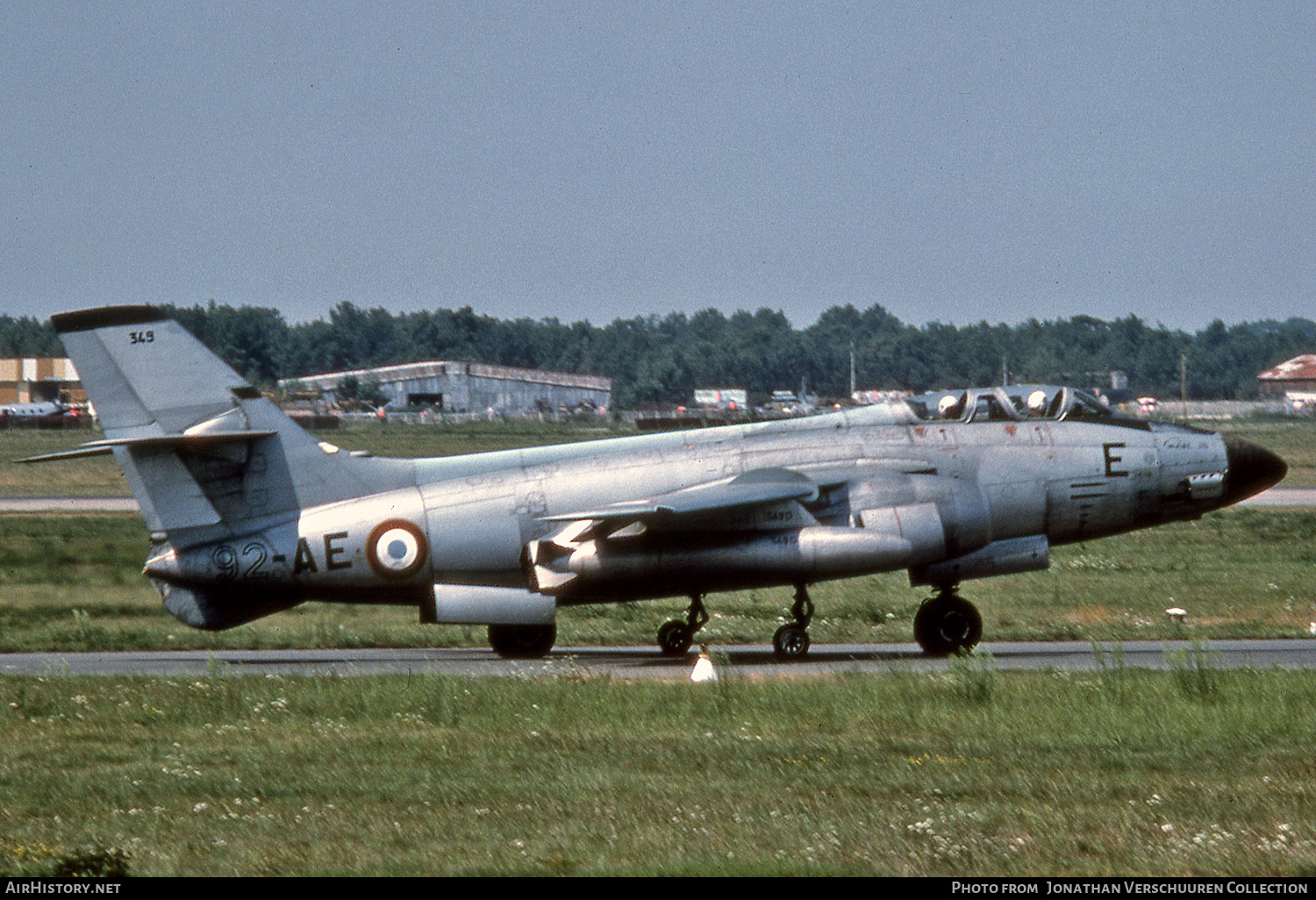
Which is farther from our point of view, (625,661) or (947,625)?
(625,661)

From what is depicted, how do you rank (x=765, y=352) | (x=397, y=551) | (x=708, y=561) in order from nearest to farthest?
(x=708, y=561) < (x=397, y=551) < (x=765, y=352)

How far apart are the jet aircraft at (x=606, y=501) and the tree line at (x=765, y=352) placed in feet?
112

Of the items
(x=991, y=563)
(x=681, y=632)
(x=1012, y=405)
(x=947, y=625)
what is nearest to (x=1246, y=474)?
(x=1012, y=405)

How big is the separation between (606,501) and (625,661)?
2.19 metres

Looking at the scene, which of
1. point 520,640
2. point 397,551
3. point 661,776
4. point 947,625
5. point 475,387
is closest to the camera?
point 661,776

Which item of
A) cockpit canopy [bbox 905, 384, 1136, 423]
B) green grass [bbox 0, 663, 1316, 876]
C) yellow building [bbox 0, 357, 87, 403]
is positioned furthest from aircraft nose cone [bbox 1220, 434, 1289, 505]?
yellow building [bbox 0, 357, 87, 403]

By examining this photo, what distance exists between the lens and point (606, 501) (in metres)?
19.1

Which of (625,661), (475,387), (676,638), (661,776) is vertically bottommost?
(625,661)

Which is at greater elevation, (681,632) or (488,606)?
(488,606)

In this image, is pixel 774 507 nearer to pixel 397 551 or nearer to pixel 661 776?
pixel 397 551

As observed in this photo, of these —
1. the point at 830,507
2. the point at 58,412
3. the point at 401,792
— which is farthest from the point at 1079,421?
the point at 58,412

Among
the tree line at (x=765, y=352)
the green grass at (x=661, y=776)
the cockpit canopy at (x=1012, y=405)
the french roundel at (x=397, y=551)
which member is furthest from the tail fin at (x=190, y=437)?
the tree line at (x=765, y=352)

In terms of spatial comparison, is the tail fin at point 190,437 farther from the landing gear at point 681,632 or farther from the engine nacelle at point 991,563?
the engine nacelle at point 991,563

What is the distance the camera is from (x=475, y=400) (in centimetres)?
7606
